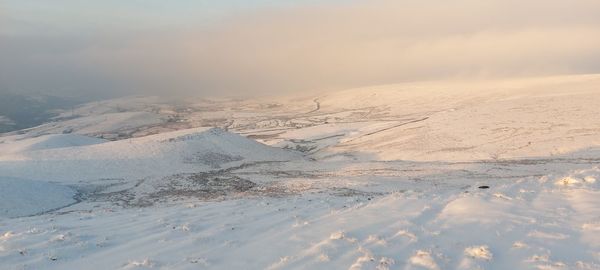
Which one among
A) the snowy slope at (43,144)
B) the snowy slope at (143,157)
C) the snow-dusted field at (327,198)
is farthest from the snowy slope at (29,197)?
the snowy slope at (43,144)

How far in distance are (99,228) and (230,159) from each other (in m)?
43.9

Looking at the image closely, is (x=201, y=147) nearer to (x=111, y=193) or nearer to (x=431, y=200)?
(x=111, y=193)

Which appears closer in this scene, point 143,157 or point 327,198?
point 327,198

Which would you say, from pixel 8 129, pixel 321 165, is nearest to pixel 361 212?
pixel 321 165

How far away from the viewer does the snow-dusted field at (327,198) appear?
40.0ft

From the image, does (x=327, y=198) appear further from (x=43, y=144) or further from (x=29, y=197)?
(x=43, y=144)

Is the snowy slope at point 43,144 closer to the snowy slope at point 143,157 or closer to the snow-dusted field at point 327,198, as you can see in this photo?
the snow-dusted field at point 327,198

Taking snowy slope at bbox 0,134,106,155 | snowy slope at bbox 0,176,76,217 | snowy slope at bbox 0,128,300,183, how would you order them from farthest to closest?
snowy slope at bbox 0,134,106,155, snowy slope at bbox 0,128,300,183, snowy slope at bbox 0,176,76,217

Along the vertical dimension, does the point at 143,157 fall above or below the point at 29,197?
below

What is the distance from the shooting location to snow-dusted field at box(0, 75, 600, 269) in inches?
480

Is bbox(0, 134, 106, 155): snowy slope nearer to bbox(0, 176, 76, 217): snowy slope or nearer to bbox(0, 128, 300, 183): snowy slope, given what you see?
bbox(0, 128, 300, 183): snowy slope

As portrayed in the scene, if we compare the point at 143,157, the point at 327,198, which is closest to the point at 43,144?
the point at 143,157

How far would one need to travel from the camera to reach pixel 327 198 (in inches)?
963

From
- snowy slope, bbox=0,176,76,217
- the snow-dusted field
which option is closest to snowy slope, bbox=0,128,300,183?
the snow-dusted field
